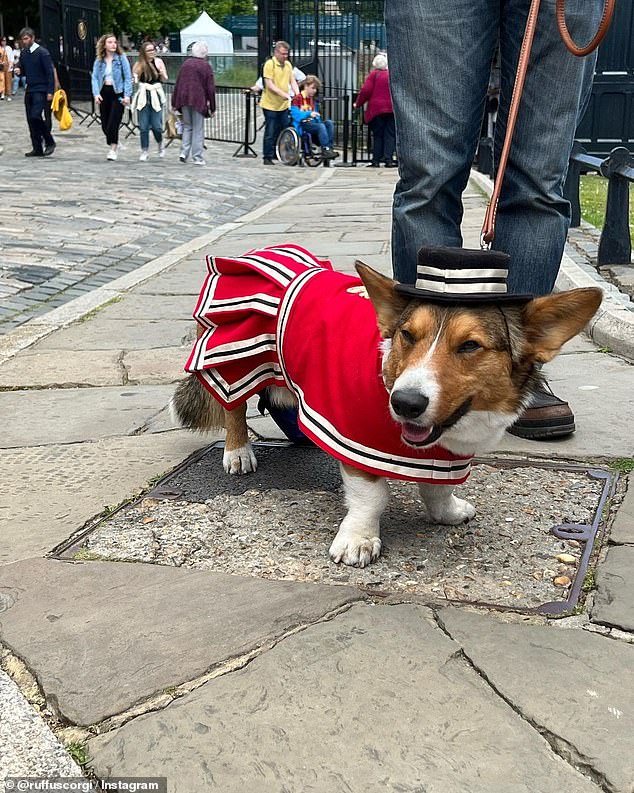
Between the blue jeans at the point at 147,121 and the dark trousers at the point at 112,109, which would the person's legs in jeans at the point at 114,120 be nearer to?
the dark trousers at the point at 112,109

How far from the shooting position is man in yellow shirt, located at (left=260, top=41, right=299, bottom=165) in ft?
57.6

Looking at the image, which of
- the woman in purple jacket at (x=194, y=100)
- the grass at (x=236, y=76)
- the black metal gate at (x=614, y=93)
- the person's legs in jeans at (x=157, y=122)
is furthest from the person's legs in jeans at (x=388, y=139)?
the grass at (x=236, y=76)

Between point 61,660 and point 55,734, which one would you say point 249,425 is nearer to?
point 61,660

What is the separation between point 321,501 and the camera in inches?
115

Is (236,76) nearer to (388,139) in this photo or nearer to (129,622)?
(388,139)

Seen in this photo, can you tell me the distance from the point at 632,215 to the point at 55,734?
9344 mm

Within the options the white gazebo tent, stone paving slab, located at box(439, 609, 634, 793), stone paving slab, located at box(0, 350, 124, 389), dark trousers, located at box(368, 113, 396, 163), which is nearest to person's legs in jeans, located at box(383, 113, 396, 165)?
dark trousers, located at box(368, 113, 396, 163)

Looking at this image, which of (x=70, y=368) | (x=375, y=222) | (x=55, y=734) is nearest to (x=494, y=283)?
(x=55, y=734)

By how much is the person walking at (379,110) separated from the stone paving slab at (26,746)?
1728cm

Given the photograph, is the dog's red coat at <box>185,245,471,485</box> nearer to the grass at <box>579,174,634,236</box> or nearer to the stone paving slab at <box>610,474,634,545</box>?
the stone paving slab at <box>610,474,634,545</box>

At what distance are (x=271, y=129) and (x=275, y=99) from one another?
0.58 m

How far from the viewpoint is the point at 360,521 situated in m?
2.51

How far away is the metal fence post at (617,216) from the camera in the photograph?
6652mm

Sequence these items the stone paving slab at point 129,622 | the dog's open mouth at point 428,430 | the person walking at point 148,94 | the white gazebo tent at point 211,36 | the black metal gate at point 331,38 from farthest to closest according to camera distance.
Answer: the white gazebo tent at point 211,36 < the black metal gate at point 331,38 < the person walking at point 148,94 < the dog's open mouth at point 428,430 < the stone paving slab at point 129,622
